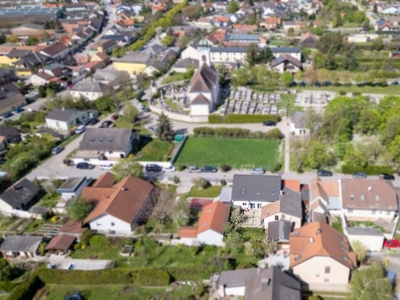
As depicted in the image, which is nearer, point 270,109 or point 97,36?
point 270,109

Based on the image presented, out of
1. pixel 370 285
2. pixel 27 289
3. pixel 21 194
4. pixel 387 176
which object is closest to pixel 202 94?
pixel 387 176

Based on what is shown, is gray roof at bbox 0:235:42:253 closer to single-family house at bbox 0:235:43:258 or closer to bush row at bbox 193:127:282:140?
single-family house at bbox 0:235:43:258

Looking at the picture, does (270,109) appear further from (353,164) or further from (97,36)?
(97,36)

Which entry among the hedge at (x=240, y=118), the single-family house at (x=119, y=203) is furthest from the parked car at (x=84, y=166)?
the hedge at (x=240, y=118)

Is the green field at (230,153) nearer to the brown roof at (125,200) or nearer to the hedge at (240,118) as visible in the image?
the hedge at (240,118)

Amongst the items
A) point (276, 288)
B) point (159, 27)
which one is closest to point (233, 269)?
point (276, 288)

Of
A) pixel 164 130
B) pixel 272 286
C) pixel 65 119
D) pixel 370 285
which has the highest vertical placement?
pixel 272 286

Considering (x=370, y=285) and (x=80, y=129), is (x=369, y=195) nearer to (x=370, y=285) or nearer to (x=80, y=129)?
(x=370, y=285)
